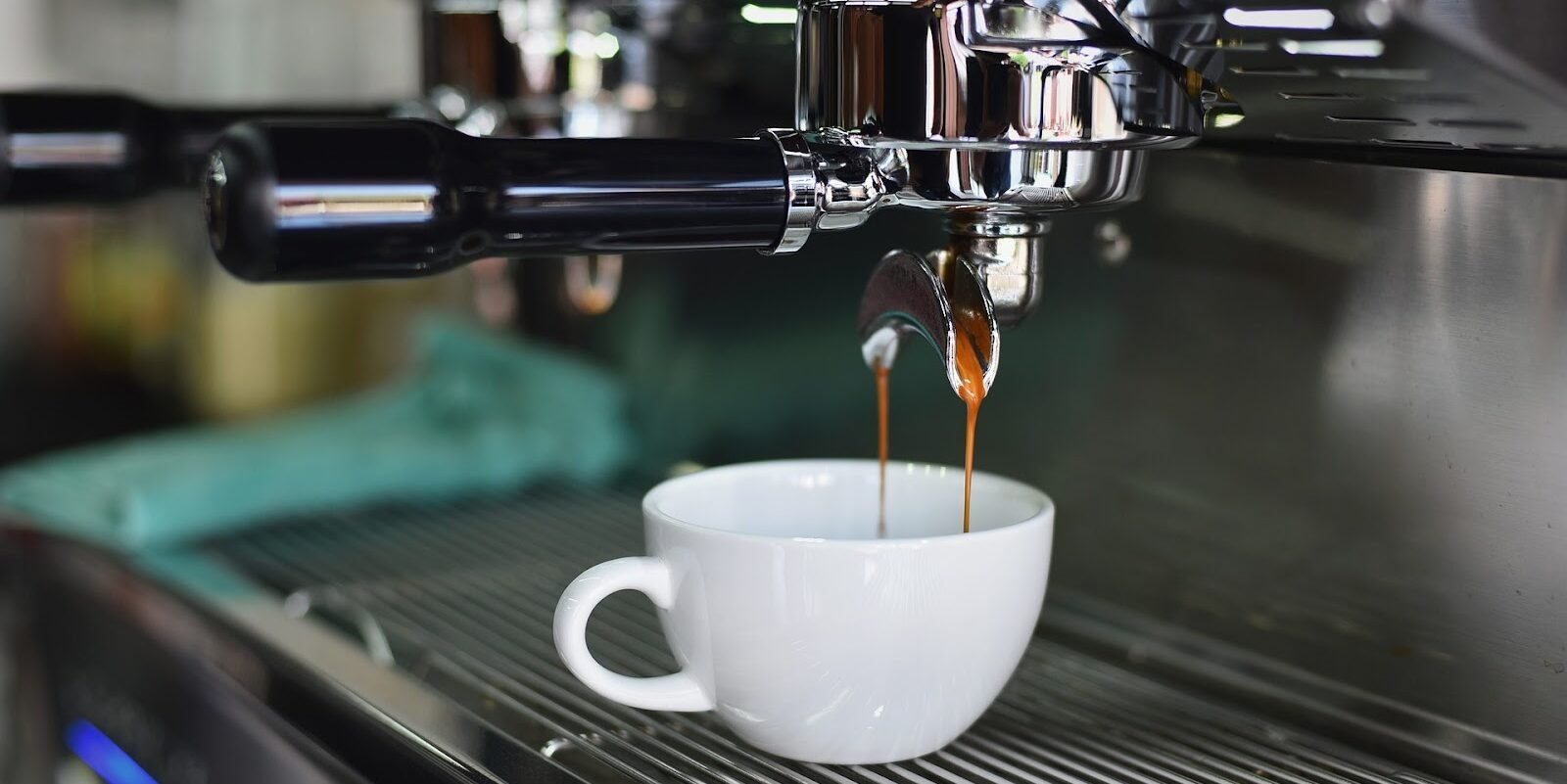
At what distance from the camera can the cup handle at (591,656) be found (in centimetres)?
38

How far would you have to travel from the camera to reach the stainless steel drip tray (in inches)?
16.0

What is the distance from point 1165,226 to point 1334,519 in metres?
0.11

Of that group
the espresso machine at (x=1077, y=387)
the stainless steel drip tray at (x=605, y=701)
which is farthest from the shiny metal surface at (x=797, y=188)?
the stainless steel drip tray at (x=605, y=701)

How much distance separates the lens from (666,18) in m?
0.60

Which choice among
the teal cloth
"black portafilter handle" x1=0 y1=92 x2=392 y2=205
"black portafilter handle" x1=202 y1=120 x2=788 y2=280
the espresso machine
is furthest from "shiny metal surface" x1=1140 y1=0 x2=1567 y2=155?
the teal cloth

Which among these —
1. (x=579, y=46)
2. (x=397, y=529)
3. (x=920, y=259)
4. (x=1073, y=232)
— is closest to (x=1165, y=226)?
(x=1073, y=232)

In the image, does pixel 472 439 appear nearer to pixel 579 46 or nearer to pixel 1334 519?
pixel 579 46

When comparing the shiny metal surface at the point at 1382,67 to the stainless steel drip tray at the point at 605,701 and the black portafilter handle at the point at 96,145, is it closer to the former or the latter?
the stainless steel drip tray at the point at 605,701

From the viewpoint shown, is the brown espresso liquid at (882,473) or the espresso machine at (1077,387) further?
the brown espresso liquid at (882,473)

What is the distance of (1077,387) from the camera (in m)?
0.54

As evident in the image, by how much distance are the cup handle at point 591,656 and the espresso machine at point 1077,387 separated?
2cm

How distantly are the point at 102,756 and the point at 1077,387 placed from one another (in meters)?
0.41

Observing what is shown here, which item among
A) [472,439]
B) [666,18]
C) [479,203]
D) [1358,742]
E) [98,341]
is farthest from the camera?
[98,341]

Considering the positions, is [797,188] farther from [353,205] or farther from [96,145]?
[96,145]
